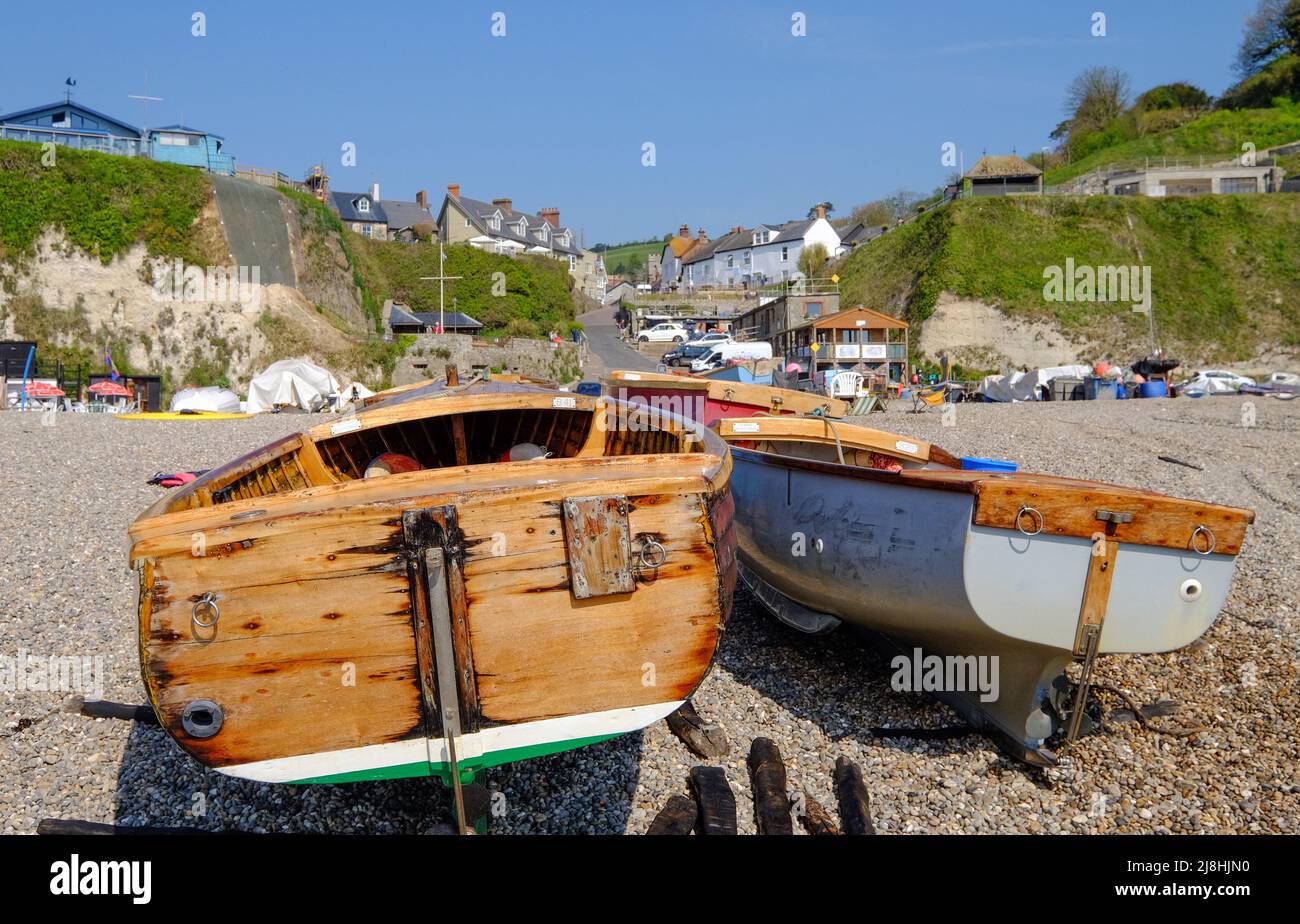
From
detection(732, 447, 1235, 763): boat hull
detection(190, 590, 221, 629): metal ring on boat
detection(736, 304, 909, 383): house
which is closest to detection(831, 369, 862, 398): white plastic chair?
detection(736, 304, 909, 383): house

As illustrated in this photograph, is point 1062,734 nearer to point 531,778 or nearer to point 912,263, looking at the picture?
point 531,778

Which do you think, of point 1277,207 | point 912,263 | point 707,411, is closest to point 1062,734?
point 707,411

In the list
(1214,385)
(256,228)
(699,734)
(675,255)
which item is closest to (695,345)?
(256,228)

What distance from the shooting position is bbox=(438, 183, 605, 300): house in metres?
77.3

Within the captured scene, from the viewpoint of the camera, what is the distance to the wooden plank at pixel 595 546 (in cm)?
388

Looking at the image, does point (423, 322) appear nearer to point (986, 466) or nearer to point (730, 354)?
point (730, 354)

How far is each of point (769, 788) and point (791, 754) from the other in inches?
25.7

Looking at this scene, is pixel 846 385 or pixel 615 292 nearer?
pixel 846 385

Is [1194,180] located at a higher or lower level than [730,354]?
higher

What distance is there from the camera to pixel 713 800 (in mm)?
4848

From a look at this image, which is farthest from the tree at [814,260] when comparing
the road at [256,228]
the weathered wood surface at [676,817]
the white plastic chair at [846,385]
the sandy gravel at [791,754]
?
the weathered wood surface at [676,817]

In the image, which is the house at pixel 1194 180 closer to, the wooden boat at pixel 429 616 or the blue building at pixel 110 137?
the blue building at pixel 110 137
